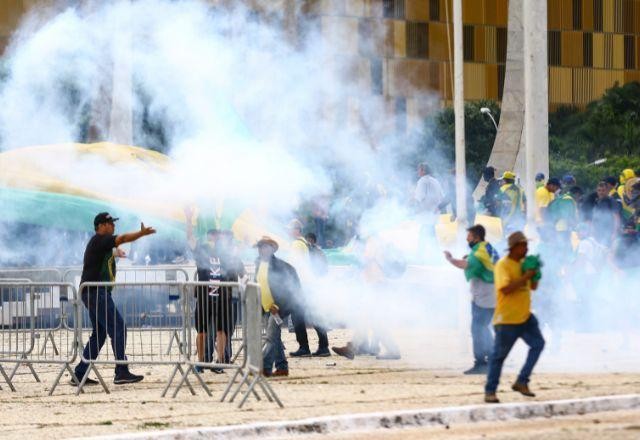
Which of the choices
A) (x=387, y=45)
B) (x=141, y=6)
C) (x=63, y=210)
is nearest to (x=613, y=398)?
(x=141, y=6)

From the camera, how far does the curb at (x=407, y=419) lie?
12.0 meters

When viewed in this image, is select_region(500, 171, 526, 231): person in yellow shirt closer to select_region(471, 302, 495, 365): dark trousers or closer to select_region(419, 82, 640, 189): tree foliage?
select_region(471, 302, 495, 365): dark trousers

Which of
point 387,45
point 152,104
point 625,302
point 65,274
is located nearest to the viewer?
point 625,302

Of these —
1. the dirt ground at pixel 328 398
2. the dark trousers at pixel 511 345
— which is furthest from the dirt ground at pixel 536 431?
the dark trousers at pixel 511 345

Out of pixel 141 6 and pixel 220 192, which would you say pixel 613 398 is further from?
pixel 141 6

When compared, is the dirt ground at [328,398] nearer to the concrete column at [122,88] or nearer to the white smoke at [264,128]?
the white smoke at [264,128]

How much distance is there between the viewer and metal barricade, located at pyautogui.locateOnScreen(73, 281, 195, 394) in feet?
51.6

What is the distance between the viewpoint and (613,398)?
Result: 1349 centimetres

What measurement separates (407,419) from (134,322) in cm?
579

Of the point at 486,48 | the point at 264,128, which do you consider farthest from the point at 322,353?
the point at 486,48

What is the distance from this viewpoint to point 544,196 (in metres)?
22.8

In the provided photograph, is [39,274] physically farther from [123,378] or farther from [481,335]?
[481,335]

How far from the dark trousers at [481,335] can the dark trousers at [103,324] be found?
374cm

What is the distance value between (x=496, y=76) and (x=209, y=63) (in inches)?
2405
